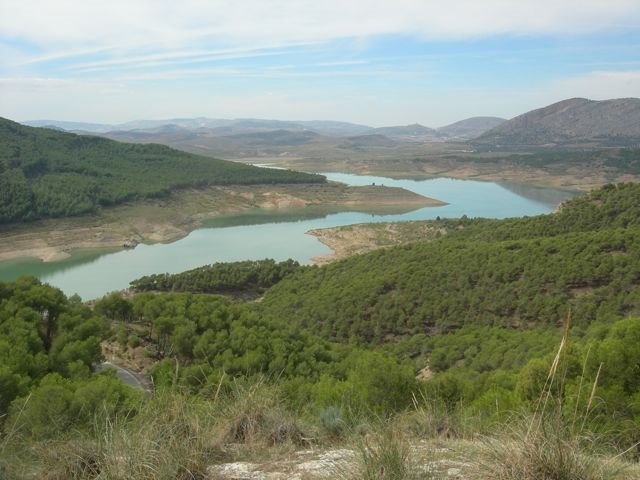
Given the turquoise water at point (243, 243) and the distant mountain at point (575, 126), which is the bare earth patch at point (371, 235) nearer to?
the turquoise water at point (243, 243)

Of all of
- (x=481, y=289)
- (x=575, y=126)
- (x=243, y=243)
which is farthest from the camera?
(x=575, y=126)

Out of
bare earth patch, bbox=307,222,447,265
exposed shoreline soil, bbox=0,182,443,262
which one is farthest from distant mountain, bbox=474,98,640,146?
bare earth patch, bbox=307,222,447,265

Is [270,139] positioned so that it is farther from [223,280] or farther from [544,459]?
[544,459]

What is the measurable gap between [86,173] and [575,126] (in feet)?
506

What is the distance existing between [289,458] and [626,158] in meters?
91.5

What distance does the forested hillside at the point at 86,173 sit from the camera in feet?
142

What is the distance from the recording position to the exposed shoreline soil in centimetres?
3800

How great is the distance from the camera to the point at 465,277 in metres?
19.0

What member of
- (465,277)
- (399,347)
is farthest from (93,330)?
(465,277)

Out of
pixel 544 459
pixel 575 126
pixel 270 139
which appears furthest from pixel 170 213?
pixel 575 126

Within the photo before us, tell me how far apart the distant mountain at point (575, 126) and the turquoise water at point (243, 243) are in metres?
85.7

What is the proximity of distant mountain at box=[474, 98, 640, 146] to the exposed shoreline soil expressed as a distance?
→ 96.8 metres

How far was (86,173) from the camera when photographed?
5594cm

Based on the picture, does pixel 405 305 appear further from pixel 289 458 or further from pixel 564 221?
pixel 289 458
